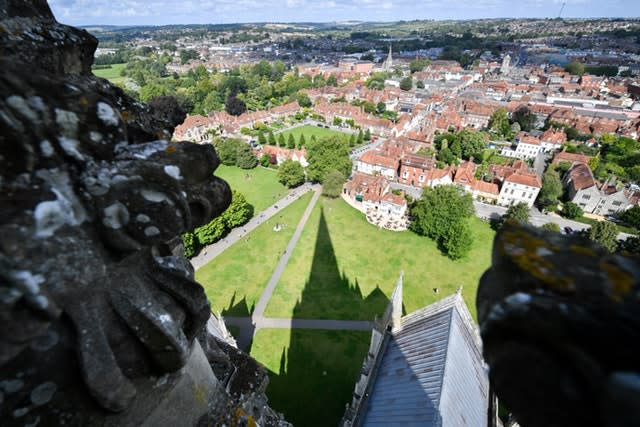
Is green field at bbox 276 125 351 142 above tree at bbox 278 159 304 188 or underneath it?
underneath

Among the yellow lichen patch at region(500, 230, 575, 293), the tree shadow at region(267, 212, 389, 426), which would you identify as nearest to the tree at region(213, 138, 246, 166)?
the tree shadow at region(267, 212, 389, 426)

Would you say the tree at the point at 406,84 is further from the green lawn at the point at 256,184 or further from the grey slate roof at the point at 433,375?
the grey slate roof at the point at 433,375

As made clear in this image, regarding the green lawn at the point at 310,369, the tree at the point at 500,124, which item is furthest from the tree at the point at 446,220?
the tree at the point at 500,124

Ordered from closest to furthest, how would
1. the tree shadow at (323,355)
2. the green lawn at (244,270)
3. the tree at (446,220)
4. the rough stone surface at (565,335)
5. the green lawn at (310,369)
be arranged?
the rough stone surface at (565,335) → the green lawn at (310,369) → the tree shadow at (323,355) → the green lawn at (244,270) → the tree at (446,220)

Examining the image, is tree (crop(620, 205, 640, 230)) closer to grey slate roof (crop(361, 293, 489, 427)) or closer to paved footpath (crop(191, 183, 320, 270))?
grey slate roof (crop(361, 293, 489, 427))

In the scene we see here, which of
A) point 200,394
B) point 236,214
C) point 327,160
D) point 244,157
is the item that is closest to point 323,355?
point 236,214

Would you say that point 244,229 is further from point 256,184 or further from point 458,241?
point 458,241
